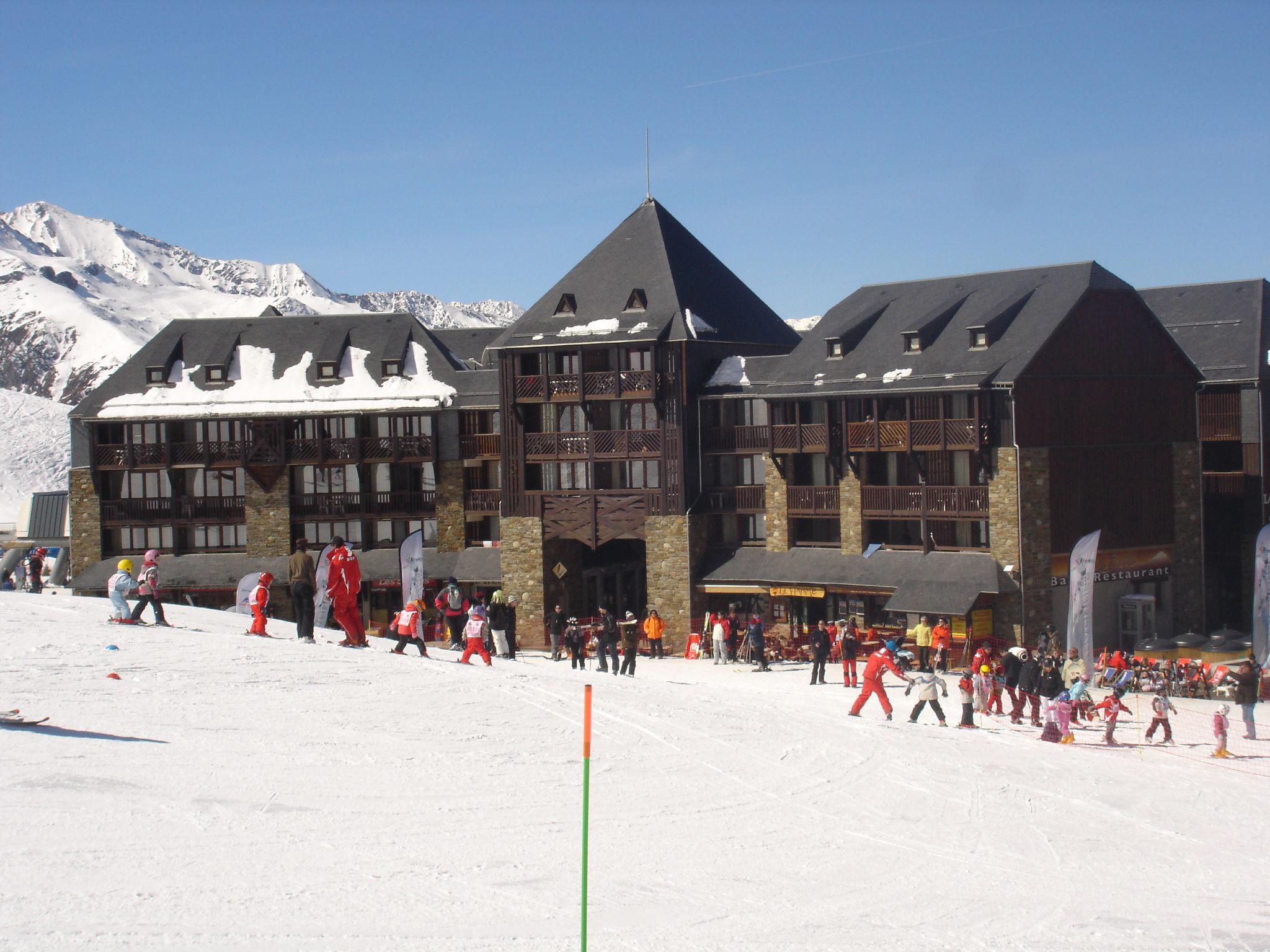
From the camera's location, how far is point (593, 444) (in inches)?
1759

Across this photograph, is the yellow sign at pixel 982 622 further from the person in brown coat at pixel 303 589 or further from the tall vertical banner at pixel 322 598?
the person in brown coat at pixel 303 589

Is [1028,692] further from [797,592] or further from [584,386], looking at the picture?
[584,386]

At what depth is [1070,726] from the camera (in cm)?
2458

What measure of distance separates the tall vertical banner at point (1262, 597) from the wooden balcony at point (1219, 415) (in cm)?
1232

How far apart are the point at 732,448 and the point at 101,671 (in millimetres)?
26635

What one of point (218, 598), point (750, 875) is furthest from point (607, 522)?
point (750, 875)

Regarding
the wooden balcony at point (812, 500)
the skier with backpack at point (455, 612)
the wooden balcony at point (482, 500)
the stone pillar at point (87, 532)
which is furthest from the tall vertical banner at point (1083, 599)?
the stone pillar at point (87, 532)

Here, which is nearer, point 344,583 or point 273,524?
point 344,583

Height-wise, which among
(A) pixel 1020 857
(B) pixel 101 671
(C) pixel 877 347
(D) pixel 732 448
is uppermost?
(C) pixel 877 347

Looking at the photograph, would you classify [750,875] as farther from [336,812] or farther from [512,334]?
[512,334]

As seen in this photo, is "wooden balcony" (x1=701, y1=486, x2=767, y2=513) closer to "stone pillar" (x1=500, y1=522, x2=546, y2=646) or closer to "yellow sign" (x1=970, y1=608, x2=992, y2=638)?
"stone pillar" (x1=500, y1=522, x2=546, y2=646)

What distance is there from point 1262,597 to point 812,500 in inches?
526

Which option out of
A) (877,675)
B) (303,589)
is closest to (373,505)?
(303,589)

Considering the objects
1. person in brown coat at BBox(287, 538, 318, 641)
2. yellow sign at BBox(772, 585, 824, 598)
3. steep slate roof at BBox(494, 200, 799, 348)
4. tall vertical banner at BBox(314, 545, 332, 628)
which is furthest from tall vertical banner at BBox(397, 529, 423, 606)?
person in brown coat at BBox(287, 538, 318, 641)
